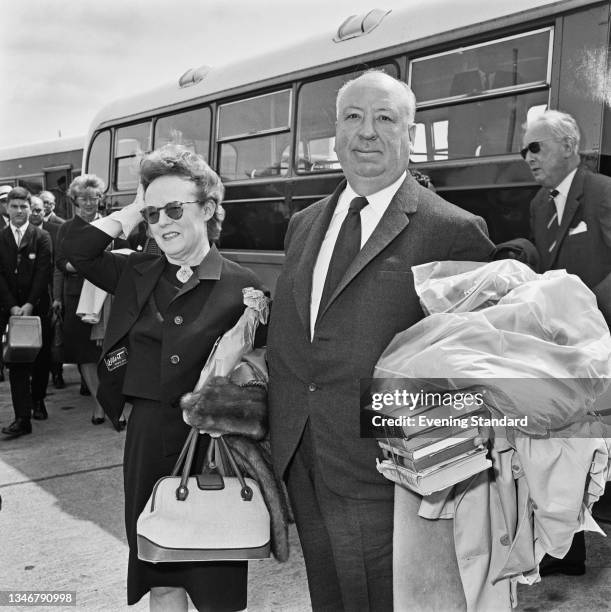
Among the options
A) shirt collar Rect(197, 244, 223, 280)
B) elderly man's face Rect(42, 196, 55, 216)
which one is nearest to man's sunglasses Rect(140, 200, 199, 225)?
shirt collar Rect(197, 244, 223, 280)

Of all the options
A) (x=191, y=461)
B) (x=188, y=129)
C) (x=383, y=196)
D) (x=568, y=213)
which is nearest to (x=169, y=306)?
(x=191, y=461)

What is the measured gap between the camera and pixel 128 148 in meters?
8.53

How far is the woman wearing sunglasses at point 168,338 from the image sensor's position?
91.0 inches

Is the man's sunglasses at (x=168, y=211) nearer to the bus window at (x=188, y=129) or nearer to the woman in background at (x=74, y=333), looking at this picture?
the woman in background at (x=74, y=333)

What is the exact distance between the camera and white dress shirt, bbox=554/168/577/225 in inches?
147

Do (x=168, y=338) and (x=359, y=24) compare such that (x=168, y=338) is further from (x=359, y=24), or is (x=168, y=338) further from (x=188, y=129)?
(x=188, y=129)

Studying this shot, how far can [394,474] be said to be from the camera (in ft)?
5.92

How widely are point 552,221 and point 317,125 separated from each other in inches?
100

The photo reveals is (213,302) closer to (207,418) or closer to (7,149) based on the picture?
(207,418)

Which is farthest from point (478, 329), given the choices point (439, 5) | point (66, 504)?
point (439, 5)

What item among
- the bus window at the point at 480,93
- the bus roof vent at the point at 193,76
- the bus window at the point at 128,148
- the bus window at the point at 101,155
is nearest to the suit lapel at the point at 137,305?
the bus window at the point at 480,93

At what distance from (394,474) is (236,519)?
49 cm

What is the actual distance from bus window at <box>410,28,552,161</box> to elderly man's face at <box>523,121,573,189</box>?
0.60m

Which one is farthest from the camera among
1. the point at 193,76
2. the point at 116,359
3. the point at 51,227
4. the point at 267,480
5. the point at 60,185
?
the point at 60,185
